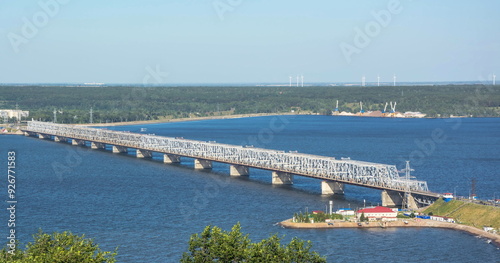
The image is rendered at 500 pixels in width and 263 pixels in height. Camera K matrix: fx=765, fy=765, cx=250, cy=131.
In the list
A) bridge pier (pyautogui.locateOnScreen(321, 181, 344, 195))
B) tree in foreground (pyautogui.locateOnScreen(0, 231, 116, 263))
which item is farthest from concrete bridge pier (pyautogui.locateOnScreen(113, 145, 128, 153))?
tree in foreground (pyautogui.locateOnScreen(0, 231, 116, 263))

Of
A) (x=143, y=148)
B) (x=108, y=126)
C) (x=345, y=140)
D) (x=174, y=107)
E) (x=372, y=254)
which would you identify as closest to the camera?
(x=372, y=254)

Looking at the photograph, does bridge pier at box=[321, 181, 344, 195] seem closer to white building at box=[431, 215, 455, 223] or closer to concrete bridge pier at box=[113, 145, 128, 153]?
white building at box=[431, 215, 455, 223]

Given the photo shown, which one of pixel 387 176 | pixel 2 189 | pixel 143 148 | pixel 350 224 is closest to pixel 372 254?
pixel 350 224

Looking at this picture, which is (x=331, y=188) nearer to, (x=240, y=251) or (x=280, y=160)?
(x=280, y=160)

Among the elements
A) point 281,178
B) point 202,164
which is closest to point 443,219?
point 281,178

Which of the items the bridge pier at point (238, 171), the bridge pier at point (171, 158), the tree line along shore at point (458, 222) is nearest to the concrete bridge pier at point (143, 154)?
the bridge pier at point (171, 158)

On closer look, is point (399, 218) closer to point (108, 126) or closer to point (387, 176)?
point (387, 176)
